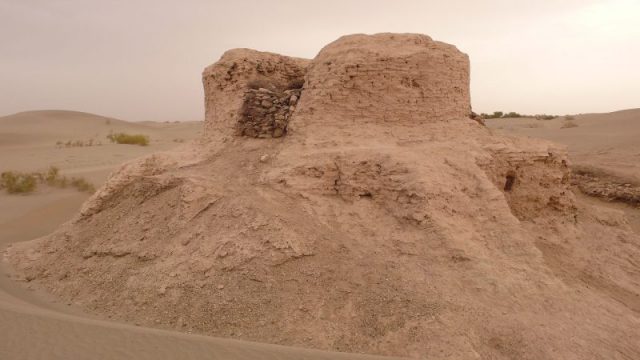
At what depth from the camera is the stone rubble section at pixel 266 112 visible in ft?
18.9

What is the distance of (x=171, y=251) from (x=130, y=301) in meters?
0.54

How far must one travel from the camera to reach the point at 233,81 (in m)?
6.16

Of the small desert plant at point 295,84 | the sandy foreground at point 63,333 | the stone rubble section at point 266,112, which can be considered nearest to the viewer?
the sandy foreground at point 63,333

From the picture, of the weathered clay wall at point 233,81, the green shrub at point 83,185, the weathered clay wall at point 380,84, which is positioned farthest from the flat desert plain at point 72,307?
the weathered clay wall at point 380,84

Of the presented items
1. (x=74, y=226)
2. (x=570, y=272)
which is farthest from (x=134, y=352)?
(x=570, y=272)

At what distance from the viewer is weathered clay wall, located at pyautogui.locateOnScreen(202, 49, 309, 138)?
6.08 m

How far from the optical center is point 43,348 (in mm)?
3168

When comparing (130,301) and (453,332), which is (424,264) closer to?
(453,332)

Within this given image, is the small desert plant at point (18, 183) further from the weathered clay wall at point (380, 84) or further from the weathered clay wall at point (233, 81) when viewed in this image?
the weathered clay wall at point (380, 84)

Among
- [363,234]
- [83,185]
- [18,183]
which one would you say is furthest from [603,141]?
[18,183]

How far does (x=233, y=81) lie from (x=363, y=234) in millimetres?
2651

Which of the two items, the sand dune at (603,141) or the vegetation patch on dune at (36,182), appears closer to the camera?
the sand dune at (603,141)

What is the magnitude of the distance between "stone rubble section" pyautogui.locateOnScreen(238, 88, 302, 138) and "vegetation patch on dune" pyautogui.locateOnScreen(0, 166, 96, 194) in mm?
7011

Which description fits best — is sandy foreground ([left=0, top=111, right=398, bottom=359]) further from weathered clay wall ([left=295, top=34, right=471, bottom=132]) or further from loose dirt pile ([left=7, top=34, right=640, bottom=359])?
weathered clay wall ([left=295, top=34, right=471, bottom=132])
